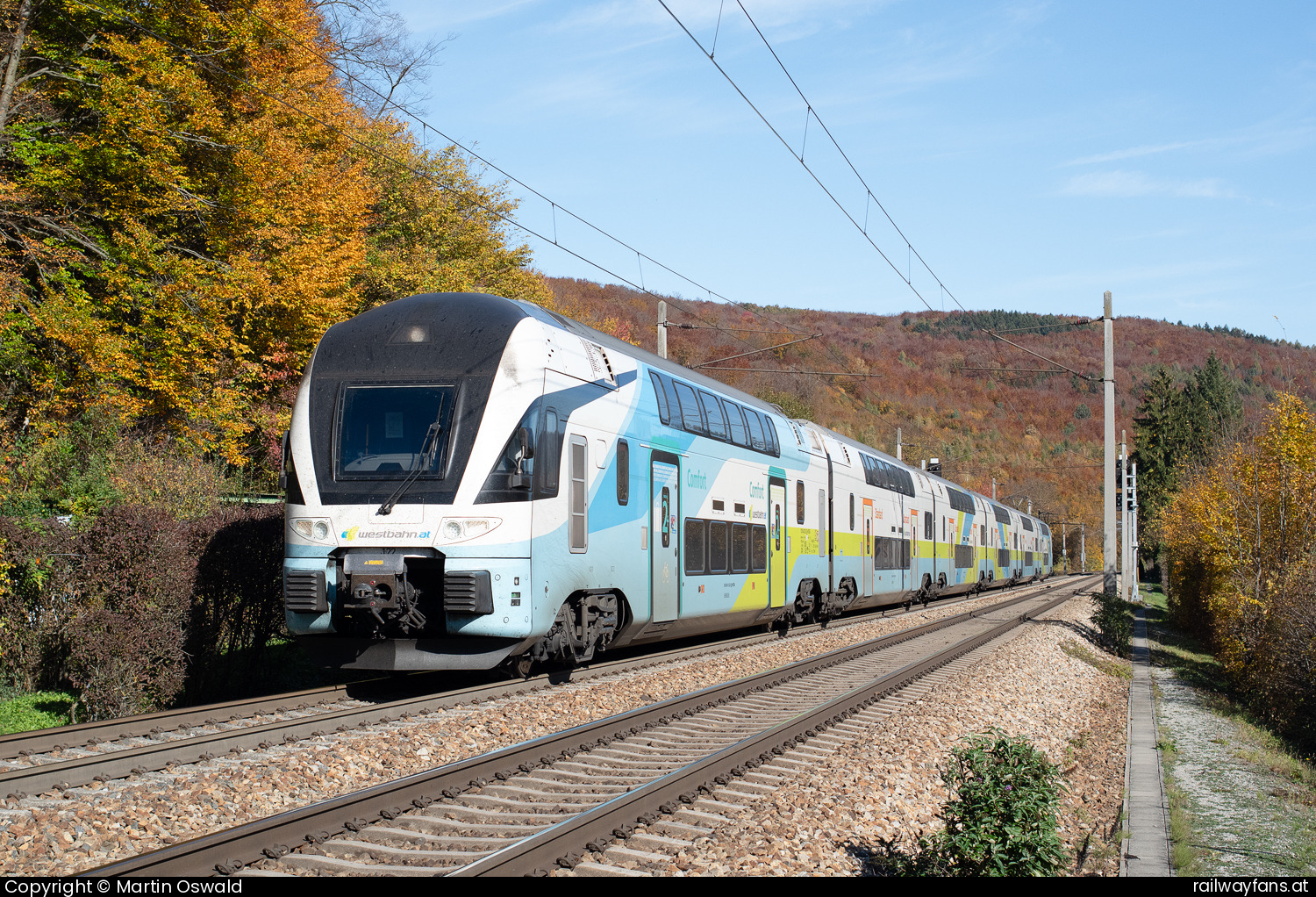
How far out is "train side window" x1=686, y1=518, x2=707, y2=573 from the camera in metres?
14.3

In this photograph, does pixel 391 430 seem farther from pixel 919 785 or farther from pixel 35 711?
pixel 919 785

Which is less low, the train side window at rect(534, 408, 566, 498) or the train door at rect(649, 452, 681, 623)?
the train side window at rect(534, 408, 566, 498)

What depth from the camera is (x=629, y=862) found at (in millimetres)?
5750

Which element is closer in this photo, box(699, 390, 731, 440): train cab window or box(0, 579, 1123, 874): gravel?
box(0, 579, 1123, 874): gravel

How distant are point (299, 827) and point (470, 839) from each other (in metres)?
0.99

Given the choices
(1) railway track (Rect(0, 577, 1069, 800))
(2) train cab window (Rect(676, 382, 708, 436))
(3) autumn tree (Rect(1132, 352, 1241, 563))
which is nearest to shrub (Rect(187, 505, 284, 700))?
(1) railway track (Rect(0, 577, 1069, 800))

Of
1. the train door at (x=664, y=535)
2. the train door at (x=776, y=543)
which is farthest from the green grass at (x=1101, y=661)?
the train door at (x=664, y=535)

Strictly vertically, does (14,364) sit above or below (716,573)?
above

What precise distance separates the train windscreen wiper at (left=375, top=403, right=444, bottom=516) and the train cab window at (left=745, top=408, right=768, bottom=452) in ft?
25.4

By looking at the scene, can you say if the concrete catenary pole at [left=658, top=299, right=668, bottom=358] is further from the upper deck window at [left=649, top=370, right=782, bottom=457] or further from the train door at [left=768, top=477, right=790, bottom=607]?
the train door at [left=768, top=477, right=790, bottom=607]

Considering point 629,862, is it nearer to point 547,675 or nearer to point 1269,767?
point 547,675

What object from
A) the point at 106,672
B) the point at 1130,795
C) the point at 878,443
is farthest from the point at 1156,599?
the point at 106,672

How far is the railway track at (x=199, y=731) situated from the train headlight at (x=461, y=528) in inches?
67.4

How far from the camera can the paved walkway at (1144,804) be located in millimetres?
6469
